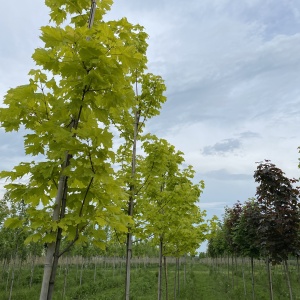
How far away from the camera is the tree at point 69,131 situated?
8.98 feet

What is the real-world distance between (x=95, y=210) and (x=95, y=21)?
2.60 meters

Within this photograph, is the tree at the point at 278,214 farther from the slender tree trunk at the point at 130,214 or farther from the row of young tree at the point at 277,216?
the slender tree trunk at the point at 130,214

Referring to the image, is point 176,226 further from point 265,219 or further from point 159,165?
point 265,219

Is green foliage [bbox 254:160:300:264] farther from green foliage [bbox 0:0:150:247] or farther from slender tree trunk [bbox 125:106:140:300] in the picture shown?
green foliage [bbox 0:0:150:247]

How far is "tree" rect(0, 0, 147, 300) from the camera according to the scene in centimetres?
Answer: 274

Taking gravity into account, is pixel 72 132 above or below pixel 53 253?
above

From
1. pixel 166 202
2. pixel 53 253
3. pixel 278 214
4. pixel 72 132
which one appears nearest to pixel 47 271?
pixel 53 253

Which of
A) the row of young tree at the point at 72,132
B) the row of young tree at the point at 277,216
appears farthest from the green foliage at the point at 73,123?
the row of young tree at the point at 277,216

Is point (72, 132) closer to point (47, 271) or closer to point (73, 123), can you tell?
point (73, 123)

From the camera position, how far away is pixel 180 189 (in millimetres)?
8688

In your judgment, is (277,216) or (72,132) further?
(277,216)

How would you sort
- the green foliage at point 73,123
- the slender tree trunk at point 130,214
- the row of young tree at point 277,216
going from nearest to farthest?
the green foliage at point 73,123 → the slender tree trunk at point 130,214 → the row of young tree at point 277,216

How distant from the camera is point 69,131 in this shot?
3047 mm

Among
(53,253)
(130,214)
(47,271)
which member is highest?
(130,214)
